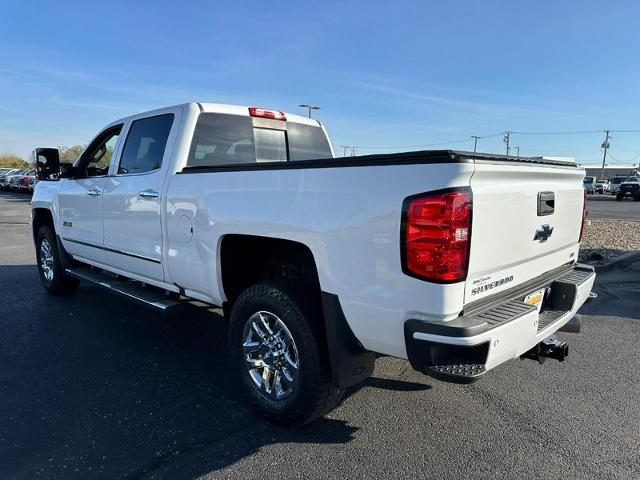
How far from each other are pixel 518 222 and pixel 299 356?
4.94 feet

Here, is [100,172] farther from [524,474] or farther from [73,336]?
[524,474]

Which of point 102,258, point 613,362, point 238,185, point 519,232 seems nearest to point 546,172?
point 519,232

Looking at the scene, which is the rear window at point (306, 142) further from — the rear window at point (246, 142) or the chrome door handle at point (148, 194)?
the chrome door handle at point (148, 194)

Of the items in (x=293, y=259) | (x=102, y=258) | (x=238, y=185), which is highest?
(x=238, y=185)

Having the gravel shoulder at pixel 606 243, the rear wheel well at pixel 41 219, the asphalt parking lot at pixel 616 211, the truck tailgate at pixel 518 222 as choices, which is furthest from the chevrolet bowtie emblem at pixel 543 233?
the asphalt parking lot at pixel 616 211

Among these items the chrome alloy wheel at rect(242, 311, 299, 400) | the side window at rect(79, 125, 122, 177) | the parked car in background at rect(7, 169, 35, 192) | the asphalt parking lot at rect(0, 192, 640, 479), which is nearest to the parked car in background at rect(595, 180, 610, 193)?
the parked car in background at rect(7, 169, 35, 192)

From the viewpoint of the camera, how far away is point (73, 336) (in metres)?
4.75

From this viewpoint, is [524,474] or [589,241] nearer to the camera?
→ [524,474]

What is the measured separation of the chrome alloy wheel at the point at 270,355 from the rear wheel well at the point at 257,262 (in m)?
0.36

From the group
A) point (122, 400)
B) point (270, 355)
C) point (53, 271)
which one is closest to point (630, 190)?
point (53, 271)

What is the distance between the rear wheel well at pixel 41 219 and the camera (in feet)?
20.9

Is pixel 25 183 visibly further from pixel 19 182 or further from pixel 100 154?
pixel 100 154

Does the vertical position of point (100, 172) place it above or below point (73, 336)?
above

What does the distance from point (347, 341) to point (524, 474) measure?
3.97ft
